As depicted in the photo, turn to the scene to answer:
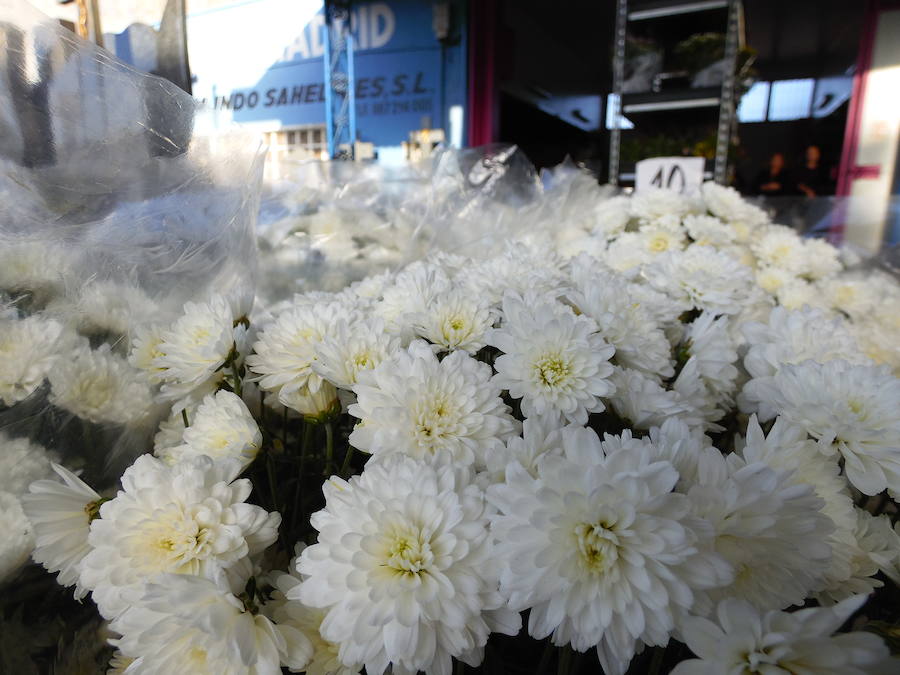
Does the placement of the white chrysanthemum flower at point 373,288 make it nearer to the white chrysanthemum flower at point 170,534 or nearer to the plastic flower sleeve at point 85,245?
the plastic flower sleeve at point 85,245

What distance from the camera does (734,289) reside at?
0.53 metres

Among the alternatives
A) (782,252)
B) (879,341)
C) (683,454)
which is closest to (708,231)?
(782,252)

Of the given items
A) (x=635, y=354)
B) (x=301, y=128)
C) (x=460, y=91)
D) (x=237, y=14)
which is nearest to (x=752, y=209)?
(x=635, y=354)

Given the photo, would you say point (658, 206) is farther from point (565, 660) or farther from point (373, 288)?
point (565, 660)

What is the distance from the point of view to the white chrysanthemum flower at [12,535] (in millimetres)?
357

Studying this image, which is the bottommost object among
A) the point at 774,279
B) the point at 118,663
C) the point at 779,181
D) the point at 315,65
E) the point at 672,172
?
the point at 118,663

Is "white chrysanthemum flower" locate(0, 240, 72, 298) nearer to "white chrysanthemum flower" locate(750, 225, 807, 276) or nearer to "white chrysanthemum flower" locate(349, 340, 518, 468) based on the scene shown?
"white chrysanthemum flower" locate(349, 340, 518, 468)

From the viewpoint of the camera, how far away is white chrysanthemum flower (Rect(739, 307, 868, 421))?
428 millimetres

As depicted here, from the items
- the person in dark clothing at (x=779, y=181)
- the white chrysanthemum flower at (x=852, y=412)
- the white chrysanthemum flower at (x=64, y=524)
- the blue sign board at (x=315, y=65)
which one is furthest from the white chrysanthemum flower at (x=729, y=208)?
the blue sign board at (x=315, y=65)

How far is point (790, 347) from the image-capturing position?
44cm

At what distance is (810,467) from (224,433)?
36 centimetres

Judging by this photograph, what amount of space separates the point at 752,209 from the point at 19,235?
3.54 ft

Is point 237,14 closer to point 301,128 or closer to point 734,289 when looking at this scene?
point 301,128

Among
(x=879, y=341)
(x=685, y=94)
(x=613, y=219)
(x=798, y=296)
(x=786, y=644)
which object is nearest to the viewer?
(x=786, y=644)
